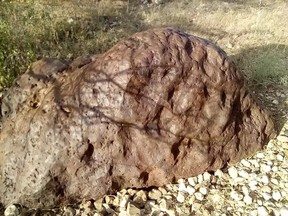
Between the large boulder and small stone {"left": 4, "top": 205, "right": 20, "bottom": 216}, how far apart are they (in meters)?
0.06

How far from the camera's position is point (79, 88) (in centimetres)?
297

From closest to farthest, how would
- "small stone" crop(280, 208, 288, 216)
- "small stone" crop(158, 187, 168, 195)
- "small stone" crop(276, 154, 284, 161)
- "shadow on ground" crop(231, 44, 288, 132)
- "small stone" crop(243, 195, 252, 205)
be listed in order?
"small stone" crop(280, 208, 288, 216), "small stone" crop(243, 195, 252, 205), "small stone" crop(158, 187, 168, 195), "small stone" crop(276, 154, 284, 161), "shadow on ground" crop(231, 44, 288, 132)

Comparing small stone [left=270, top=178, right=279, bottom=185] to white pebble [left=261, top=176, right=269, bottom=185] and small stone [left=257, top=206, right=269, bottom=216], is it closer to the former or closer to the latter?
white pebble [left=261, top=176, right=269, bottom=185]

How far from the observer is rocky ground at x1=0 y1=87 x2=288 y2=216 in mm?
2979

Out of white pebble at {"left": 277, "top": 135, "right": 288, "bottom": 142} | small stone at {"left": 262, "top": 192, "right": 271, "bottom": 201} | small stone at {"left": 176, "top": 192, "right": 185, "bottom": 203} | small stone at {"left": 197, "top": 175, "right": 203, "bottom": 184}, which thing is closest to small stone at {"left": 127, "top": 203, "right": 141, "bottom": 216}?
small stone at {"left": 176, "top": 192, "right": 185, "bottom": 203}

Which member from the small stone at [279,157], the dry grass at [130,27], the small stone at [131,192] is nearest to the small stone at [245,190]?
the small stone at [279,157]

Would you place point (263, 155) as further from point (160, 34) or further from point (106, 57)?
point (106, 57)

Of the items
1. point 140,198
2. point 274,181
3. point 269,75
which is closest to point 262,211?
point 274,181

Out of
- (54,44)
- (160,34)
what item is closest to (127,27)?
(54,44)

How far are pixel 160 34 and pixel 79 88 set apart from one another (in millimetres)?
792

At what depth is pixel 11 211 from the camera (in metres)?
Result: 2.96

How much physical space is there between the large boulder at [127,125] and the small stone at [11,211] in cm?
6

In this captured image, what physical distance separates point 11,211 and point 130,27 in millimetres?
3619

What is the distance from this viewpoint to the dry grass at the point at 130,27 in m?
4.33
